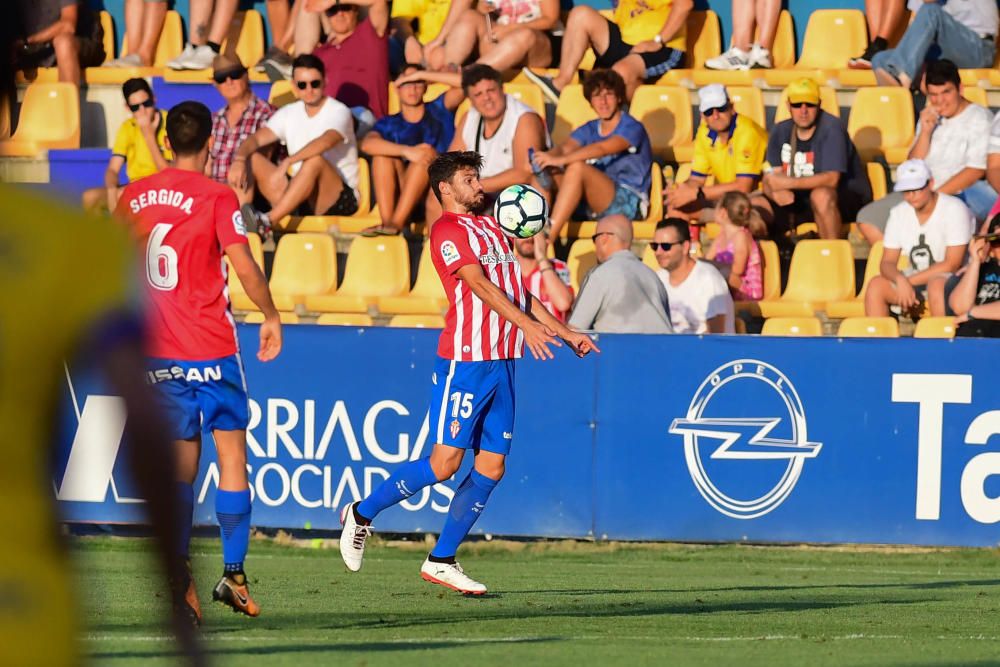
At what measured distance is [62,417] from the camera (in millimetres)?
2053

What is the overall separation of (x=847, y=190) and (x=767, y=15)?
234 cm

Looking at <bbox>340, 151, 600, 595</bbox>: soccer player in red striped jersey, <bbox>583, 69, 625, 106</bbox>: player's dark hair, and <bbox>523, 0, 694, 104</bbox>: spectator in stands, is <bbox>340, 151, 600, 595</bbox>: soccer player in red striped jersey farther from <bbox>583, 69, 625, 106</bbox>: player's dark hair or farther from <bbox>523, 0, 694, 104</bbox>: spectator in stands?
<bbox>523, 0, 694, 104</bbox>: spectator in stands

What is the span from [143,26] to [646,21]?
16.0 ft

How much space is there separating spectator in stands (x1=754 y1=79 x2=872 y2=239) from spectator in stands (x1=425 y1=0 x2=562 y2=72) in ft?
8.42

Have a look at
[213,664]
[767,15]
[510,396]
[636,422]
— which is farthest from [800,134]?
[213,664]

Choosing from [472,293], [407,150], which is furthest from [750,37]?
[472,293]

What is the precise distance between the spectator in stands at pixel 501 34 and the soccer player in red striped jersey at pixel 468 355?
6562mm

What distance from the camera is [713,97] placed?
43.2ft

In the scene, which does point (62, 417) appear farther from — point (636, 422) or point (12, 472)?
point (636, 422)

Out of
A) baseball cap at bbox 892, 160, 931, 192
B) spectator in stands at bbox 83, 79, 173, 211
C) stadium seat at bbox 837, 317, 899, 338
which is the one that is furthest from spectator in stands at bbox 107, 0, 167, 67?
stadium seat at bbox 837, 317, 899, 338

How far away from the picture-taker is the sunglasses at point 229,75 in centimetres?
1389

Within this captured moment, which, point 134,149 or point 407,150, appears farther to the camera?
point 134,149

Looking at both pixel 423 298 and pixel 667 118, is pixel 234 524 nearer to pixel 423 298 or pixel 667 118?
pixel 423 298

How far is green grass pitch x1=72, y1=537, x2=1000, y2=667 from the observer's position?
6.35m
